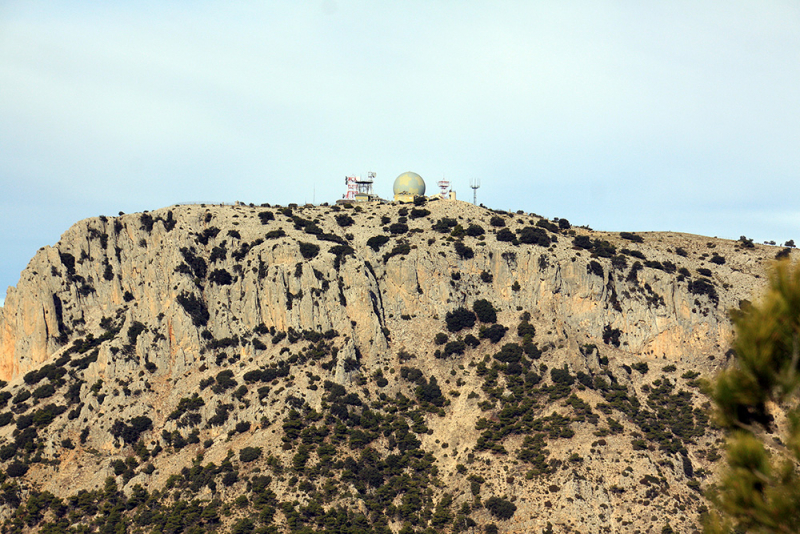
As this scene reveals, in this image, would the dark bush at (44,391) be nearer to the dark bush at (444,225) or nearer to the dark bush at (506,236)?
the dark bush at (444,225)

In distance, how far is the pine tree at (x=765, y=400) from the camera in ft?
49.4

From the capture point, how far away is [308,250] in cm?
12000

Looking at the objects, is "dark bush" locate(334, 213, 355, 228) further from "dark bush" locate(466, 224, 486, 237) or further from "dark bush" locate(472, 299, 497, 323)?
"dark bush" locate(472, 299, 497, 323)

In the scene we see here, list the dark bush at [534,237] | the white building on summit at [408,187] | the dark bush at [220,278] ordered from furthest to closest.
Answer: the white building on summit at [408,187] < the dark bush at [534,237] < the dark bush at [220,278]

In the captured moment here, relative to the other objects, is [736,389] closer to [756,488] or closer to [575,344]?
[756,488]

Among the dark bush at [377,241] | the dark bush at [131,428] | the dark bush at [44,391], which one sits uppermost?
the dark bush at [377,241]

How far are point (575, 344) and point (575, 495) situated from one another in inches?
1140

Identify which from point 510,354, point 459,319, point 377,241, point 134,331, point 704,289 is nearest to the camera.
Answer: point 510,354

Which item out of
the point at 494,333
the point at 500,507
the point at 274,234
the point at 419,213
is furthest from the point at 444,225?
the point at 500,507

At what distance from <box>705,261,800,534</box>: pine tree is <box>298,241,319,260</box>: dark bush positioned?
10542 centimetres

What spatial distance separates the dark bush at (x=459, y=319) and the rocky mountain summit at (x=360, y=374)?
0.48m

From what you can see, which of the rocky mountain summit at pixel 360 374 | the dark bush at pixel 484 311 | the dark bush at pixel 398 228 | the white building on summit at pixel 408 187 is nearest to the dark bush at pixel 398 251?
the rocky mountain summit at pixel 360 374

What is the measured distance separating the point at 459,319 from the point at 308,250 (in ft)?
92.3

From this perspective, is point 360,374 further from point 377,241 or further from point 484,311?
point 377,241
